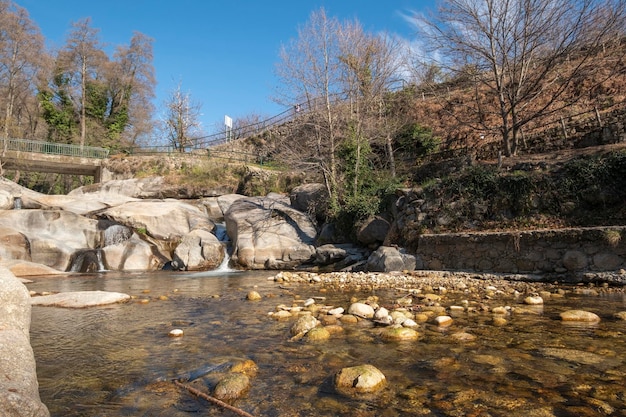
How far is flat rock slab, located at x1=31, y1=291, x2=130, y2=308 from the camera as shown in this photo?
7.08 metres

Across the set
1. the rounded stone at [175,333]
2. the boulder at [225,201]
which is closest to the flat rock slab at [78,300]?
the rounded stone at [175,333]

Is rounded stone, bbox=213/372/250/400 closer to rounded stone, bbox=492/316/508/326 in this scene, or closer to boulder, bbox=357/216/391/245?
rounded stone, bbox=492/316/508/326

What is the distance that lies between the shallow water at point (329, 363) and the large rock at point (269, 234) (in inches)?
322

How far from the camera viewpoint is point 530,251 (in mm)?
9500

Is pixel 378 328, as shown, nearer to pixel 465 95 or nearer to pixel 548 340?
pixel 548 340

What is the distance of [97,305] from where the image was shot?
23.3 ft

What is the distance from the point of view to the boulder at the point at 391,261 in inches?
436

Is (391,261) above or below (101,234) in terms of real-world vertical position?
below

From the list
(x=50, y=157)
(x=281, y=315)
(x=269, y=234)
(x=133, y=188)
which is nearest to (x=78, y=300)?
(x=281, y=315)

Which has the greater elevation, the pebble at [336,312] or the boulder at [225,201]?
the boulder at [225,201]

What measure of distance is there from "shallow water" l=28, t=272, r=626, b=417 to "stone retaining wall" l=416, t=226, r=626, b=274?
7.86ft

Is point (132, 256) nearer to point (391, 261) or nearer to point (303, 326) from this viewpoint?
point (391, 261)

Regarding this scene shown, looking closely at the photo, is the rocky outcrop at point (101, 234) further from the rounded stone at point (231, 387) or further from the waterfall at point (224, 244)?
the rounded stone at point (231, 387)

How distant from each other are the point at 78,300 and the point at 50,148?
25.9m
